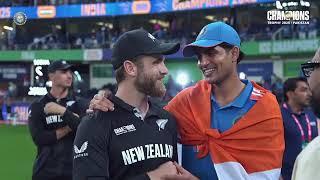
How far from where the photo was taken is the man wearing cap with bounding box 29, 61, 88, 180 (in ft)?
16.5

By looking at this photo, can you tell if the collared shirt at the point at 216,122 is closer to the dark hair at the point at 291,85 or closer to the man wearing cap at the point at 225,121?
the man wearing cap at the point at 225,121

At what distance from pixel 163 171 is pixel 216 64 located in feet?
2.33

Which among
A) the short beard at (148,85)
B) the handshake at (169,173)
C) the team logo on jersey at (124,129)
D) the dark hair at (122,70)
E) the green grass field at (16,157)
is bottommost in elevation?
the green grass field at (16,157)

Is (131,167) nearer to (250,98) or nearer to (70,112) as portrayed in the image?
(250,98)

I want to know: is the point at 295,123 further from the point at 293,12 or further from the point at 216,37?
the point at 216,37

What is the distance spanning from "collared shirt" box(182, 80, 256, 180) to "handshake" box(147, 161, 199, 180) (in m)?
A: 0.19

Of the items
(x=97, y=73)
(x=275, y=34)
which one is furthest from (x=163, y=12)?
(x=275, y=34)

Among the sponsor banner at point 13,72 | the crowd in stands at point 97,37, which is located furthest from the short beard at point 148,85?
the sponsor banner at point 13,72

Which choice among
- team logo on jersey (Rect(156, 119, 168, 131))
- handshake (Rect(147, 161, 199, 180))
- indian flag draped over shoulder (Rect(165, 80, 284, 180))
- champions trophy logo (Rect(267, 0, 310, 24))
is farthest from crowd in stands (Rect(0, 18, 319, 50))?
handshake (Rect(147, 161, 199, 180))

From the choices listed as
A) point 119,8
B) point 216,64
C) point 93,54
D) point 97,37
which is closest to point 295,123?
point 216,64

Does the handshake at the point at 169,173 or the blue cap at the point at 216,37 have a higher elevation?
the blue cap at the point at 216,37

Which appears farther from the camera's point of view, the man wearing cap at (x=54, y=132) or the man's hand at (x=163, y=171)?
the man wearing cap at (x=54, y=132)

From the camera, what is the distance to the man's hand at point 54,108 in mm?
4977

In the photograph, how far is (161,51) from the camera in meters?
2.91
